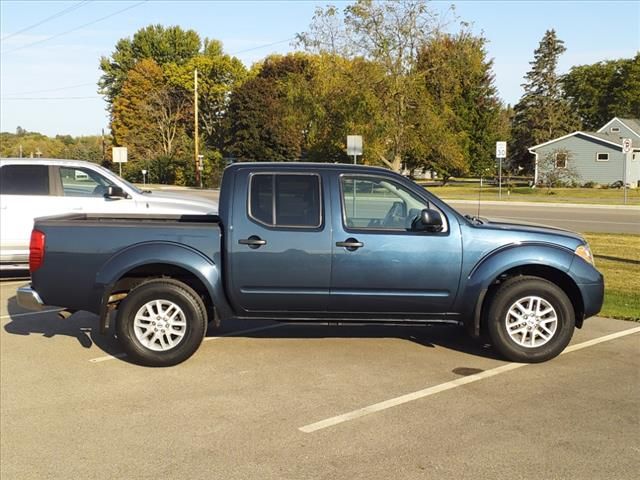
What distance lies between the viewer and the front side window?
19.2ft

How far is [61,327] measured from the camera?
23.9ft

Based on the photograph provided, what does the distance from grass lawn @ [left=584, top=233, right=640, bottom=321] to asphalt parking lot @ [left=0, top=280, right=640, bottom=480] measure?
49.1 inches

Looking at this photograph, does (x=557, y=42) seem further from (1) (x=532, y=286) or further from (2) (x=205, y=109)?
(1) (x=532, y=286)

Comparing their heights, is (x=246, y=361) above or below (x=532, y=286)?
below

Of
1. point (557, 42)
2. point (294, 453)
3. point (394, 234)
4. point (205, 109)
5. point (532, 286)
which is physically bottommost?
point (294, 453)

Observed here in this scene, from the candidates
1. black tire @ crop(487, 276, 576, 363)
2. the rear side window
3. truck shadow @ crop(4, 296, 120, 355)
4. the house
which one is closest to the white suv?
the rear side window

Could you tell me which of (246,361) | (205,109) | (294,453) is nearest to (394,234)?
(246,361)

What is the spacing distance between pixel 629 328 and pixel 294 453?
4.83 metres

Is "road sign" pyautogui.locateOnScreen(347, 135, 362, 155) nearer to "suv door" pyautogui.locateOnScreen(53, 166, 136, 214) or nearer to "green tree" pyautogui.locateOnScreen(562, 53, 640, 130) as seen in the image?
"suv door" pyautogui.locateOnScreen(53, 166, 136, 214)

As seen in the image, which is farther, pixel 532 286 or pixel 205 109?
pixel 205 109

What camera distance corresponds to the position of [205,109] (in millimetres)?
74812

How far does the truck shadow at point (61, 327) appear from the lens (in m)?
6.65

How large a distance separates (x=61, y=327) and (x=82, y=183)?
12.4 ft

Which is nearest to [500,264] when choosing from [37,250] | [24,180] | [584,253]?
[584,253]
